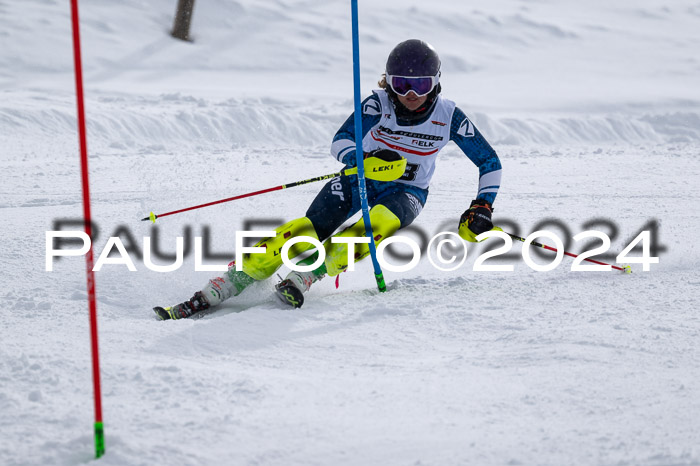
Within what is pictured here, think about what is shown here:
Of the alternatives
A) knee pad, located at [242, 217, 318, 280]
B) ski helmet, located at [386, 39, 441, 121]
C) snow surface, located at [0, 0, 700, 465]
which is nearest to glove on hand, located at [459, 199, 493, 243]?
snow surface, located at [0, 0, 700, 465]

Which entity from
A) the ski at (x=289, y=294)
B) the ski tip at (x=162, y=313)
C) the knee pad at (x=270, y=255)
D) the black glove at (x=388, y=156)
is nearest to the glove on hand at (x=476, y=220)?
the black glove at (x=388, y=156)

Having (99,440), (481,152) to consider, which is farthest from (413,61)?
(99,440)

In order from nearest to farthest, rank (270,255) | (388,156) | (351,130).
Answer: (270,255)
(388,156)
(351,130)

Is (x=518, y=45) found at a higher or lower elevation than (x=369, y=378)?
higher

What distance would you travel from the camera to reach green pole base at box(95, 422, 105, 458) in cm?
219

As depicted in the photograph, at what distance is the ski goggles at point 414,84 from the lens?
4.16 meters

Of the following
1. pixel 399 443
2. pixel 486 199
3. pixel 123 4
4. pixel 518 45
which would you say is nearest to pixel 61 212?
pixel 486 199

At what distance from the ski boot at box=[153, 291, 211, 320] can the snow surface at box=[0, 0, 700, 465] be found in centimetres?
8

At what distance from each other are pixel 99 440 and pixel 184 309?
1695mm

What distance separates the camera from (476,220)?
4211mm

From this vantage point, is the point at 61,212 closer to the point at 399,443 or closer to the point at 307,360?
the point at 307,360

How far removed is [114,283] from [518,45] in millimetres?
13403

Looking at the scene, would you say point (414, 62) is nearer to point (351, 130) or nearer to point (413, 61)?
point (413, 61)

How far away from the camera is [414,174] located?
4.47 m
